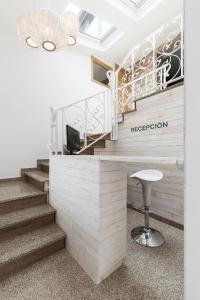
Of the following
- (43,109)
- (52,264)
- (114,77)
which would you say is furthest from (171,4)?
(52,264)

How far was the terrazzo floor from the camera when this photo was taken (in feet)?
4.40

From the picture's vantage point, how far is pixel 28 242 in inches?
69.1

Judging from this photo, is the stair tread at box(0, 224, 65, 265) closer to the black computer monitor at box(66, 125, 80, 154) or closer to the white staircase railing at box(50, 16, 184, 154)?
the white staircase railing at box(50, 16, 184, 154)

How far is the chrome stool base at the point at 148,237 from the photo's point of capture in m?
2.01

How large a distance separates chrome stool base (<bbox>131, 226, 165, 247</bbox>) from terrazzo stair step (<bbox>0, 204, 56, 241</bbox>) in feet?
3.84

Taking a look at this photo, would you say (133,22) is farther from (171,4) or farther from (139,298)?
(139,298)

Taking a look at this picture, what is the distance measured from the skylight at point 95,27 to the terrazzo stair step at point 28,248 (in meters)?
4.60

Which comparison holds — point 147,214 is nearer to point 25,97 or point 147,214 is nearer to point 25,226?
point 25,226

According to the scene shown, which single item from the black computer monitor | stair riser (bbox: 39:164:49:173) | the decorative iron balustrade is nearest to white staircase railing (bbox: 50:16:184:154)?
the decorative iron balustrade

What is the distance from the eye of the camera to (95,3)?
9.88 feet

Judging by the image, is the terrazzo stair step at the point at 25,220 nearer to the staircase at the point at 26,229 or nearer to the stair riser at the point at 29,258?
the staircase at the point at 26,229

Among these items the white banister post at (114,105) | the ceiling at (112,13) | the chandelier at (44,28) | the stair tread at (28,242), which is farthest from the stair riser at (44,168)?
the ceiling at (112,13)

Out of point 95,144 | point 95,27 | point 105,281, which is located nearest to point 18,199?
point 105,281

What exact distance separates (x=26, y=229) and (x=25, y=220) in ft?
0.39
